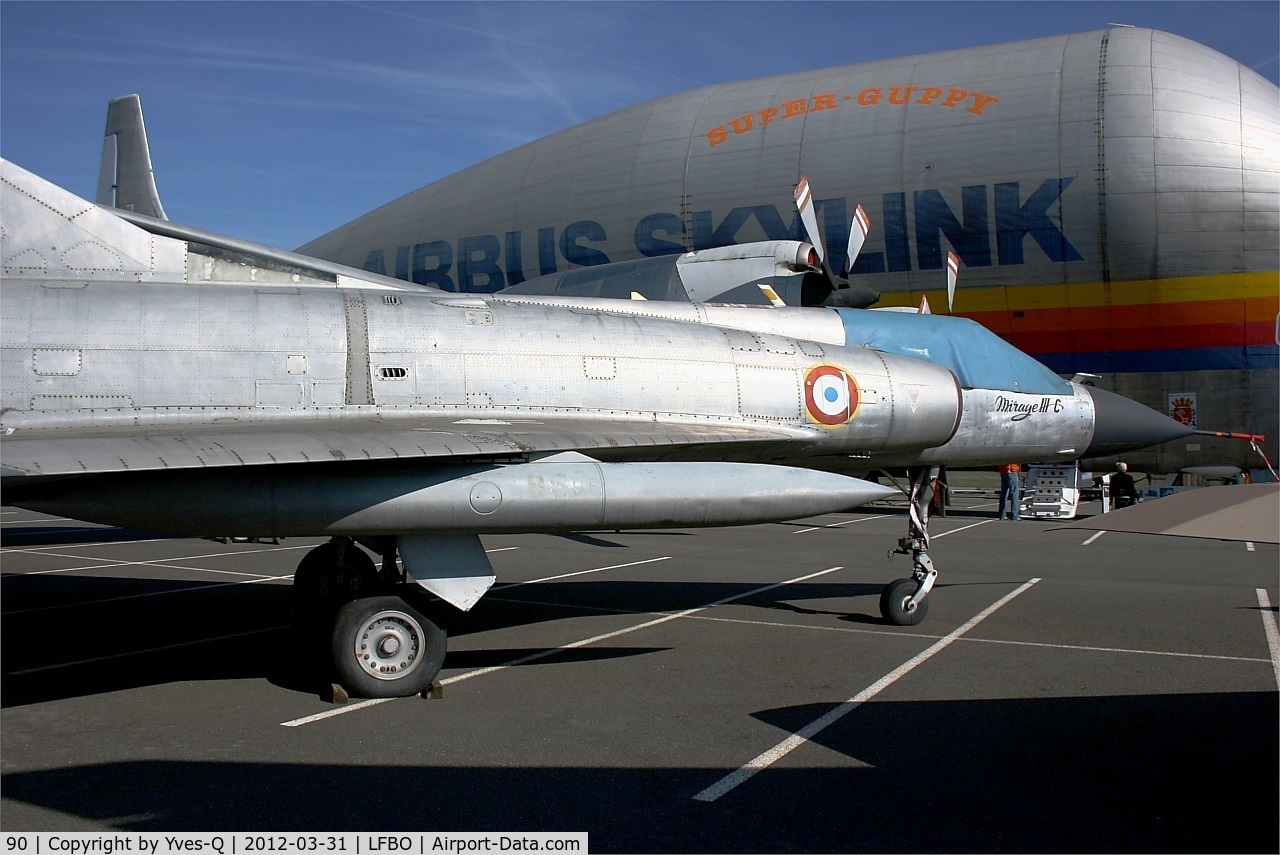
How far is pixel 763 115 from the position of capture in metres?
31.0

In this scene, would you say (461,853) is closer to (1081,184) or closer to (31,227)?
(31,227)

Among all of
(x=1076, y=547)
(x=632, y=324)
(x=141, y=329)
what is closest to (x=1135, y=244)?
(x=1076, y=547)

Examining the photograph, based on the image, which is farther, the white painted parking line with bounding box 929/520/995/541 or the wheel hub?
the white painted parking line with bounding box 929/520/995/541

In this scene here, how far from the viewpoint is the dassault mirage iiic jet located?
21.8ft

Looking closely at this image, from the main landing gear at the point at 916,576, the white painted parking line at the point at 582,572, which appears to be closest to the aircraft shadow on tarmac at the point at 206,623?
the white painted parking line at the point at 582,572

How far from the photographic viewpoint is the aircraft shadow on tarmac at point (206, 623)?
25.4 feet

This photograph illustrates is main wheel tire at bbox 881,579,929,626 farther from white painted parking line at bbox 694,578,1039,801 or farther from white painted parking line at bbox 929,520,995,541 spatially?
white painted parking line at bbox 929,520,995,541

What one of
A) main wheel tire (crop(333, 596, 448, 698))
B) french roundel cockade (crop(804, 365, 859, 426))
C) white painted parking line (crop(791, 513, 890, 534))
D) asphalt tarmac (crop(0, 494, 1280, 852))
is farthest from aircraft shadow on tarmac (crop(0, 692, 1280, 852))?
white painted parking line (crop(791, 513, 890, 534))

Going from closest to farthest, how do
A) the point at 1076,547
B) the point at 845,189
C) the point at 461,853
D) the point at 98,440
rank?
the point at 461,853 → the point at 98,440 → the point at 1076,547 → the point at 845,189

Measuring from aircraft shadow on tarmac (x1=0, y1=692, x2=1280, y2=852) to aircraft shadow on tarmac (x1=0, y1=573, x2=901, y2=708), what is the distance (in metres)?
2.06

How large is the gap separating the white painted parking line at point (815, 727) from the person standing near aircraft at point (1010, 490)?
16.3 metres

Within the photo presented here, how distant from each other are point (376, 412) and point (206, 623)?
403 cm

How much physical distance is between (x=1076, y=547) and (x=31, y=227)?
56.6ft

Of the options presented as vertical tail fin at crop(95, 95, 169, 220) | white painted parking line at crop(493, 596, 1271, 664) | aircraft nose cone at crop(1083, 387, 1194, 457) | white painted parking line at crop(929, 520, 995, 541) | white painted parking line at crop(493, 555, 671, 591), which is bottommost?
white painted parking line at crop(929, 520, 995, 541)
